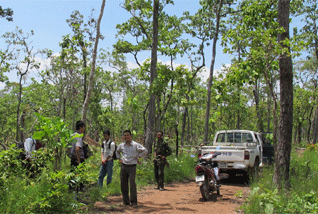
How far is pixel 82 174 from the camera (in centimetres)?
568

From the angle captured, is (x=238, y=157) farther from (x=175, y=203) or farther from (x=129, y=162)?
(x=129, y=162)

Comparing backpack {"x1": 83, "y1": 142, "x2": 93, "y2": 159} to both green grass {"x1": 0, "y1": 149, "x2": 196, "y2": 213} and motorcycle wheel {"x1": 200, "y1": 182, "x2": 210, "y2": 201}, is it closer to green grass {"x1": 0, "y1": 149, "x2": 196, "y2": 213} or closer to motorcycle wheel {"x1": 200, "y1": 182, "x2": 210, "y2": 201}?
green grass {"x1": 0, "y1": 149, "x2": 196, "y2": 213}

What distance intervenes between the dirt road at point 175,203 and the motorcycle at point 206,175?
280 millimetres

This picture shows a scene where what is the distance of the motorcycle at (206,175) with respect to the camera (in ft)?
27.4

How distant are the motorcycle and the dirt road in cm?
28

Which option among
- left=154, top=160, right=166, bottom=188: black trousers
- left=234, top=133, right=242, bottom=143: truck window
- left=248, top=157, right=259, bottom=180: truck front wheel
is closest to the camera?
left=154, top=160, right=166, bottom=188: black trousers

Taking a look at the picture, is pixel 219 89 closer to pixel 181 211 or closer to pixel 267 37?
pixel 267 37

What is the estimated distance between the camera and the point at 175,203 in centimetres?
821

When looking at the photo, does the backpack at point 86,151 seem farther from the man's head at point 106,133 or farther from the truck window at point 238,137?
the truck window at point 238,137

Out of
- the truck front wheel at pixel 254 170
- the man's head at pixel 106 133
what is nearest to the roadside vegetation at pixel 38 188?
the man's head at pixel 106 133

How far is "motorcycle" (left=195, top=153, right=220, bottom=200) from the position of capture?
835 centimetres

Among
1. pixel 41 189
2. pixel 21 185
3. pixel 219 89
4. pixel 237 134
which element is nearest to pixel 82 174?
pixel 41 189

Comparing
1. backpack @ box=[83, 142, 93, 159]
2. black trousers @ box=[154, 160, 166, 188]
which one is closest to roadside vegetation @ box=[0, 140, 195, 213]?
backpack @ box=[83, 142, 93, 159]

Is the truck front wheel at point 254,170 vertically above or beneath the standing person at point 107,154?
beneath
